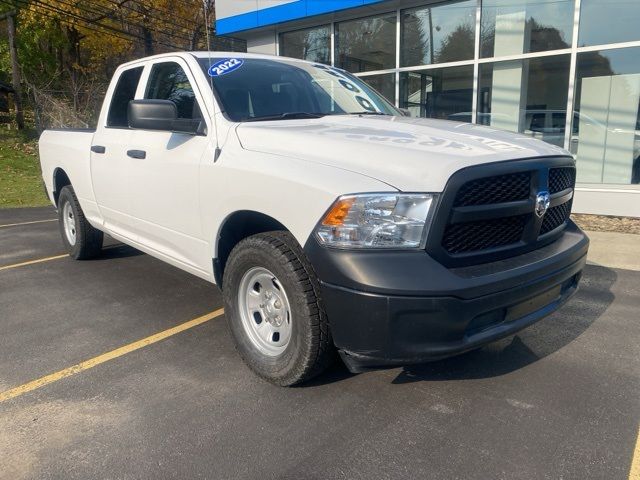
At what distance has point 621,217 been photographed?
28.7 feet

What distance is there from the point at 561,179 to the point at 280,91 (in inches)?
80.4

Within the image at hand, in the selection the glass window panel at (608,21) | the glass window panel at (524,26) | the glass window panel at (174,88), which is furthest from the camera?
the glass window panel at (524,26)

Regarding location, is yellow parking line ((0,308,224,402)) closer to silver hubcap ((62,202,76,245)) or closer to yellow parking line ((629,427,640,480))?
silver hubcap ((62,202,76,245))

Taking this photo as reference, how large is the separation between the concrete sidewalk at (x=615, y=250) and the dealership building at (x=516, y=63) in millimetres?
1673

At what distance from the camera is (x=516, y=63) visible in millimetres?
9867

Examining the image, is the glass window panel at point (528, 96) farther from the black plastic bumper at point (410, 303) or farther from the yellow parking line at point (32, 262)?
the yellow parking line at point (32, 262)

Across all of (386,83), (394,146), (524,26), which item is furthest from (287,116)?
(386,83)

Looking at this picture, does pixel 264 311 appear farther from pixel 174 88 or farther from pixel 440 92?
pixel 440 92

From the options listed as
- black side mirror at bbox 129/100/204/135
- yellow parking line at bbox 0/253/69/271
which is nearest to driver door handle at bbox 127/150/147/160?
black side mirror at bbox 129/100/204/135

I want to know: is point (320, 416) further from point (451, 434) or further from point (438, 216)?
point (438, 216)

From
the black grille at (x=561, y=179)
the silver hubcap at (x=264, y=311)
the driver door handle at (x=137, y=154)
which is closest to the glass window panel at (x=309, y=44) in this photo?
the driver door handle at (x=137, y=154)

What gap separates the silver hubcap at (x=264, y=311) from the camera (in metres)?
3.07

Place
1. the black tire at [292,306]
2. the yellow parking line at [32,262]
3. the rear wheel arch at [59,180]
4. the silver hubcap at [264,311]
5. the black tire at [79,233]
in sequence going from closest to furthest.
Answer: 1. the black tire at [292,306]
2. the silver hubcap at [264,311]
3. the black tire at [79,233]
4. the yellow parking line at [32,262]
5. the rear wheel arch at [59,180]

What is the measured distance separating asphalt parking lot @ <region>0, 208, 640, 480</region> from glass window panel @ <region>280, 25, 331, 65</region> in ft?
32.0
